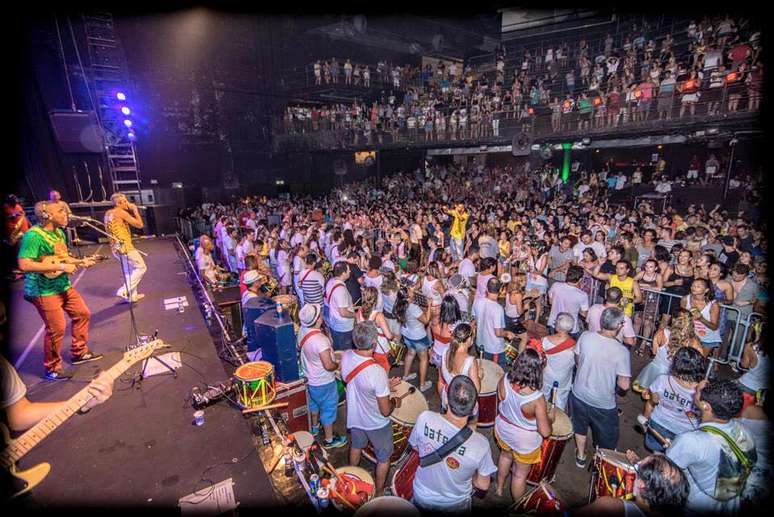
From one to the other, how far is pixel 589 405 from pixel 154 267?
404 inches

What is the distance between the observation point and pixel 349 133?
1905 centimetres

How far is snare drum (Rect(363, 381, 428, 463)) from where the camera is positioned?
3.49m

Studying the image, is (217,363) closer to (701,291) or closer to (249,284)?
(249,284)

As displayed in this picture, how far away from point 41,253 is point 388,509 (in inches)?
186

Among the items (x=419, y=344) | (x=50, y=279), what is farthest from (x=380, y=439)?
(x=50, y=279)

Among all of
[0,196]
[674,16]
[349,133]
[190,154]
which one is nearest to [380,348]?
[0,196]

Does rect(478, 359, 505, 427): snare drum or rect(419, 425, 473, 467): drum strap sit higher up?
rect(419, 425, 473, 467): drum strap

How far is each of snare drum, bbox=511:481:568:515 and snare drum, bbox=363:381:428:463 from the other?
1.08m

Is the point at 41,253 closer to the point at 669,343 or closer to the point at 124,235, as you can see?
the point at 124,235

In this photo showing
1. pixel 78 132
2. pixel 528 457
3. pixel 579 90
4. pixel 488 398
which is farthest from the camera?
pixel 579 90

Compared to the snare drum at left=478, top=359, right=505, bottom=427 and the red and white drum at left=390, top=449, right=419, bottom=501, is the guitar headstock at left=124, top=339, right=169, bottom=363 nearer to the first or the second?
the red and white drum at left=390, top=449, right=419, bottom=501

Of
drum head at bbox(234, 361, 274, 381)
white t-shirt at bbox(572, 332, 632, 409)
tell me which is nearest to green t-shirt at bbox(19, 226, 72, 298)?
drum head at bbox(234, 361, 274, 381)

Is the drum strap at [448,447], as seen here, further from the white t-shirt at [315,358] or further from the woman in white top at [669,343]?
the woman in white top at [669,343]

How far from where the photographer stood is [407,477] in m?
2.96
